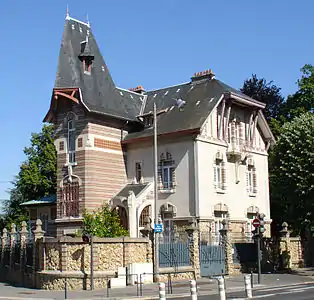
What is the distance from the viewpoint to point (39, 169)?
180 ft

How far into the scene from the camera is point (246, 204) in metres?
39.9

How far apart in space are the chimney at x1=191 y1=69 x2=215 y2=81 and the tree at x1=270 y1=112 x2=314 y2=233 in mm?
7864

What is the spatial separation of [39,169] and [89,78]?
18.1 meters

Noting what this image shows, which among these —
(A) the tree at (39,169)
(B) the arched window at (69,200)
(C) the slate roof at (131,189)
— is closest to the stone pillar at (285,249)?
(C) the slate roof at (131,189)

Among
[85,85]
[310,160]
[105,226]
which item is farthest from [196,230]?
[85,85]

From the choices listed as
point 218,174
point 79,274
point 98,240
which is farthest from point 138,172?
point 79,274

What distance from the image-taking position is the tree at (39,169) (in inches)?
2126

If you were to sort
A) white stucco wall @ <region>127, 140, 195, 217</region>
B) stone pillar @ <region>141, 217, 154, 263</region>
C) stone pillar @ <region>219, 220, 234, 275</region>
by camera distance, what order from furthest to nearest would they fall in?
white stucco wall @ <region>127, 140, 195, 217</region>, stone pillar @ <region>219, 220, 234, 275</region>, stone pillar @ <region>141, 217, 154, 263</region>

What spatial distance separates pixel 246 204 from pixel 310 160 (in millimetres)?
8216

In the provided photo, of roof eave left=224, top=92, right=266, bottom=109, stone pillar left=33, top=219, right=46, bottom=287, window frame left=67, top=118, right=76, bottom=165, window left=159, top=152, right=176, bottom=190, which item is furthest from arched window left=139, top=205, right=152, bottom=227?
roof eave left=224, top=92, right=266, bottom=109

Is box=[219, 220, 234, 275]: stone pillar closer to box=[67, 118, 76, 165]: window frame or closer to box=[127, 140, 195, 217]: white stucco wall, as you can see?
box=[127, 140, 195, 217]: white stucco wall

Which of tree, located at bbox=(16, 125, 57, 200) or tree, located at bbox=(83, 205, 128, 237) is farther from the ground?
tree, located at bbox=(16, 125, 57, 200)

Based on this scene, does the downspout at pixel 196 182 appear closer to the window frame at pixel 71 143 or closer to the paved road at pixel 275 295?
the window frame at pixel 71 143

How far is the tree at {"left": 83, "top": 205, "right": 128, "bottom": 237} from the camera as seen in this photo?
3155cm
